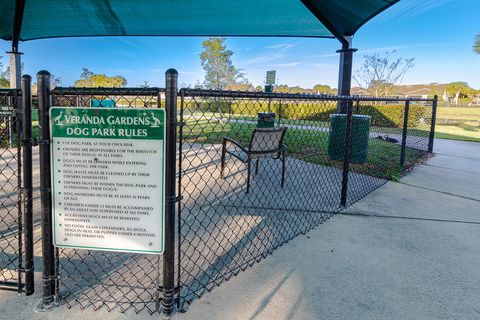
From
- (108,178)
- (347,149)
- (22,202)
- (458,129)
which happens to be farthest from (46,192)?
(458,129)

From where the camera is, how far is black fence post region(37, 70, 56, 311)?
6.12ft

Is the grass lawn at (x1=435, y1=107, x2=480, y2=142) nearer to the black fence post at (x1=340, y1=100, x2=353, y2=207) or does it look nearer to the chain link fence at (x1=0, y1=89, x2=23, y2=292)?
the black fence post at (x1=340, y1=100, x2=353, y2=207)

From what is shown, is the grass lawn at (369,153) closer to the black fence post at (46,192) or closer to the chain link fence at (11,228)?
the chain link fence at (11,228)

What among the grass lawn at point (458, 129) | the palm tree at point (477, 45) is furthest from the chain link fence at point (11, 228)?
the palm tree at point (477, 45)

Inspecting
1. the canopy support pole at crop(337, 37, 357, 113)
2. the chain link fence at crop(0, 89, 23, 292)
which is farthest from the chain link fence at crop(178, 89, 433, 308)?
the chain link fence at crop(0, 89, 23, 292)

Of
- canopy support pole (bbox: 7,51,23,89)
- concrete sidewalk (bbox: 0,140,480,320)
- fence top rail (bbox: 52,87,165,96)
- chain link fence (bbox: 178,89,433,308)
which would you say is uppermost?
canopy support pole (bbox: 7,51,23,89)

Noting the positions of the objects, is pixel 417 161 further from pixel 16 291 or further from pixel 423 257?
pixel 16 291

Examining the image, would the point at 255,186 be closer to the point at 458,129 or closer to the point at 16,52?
the point at 16,52

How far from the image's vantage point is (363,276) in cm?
251

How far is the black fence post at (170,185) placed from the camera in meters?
1.79

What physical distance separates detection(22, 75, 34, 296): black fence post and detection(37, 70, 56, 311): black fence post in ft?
0.36

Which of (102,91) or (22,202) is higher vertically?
(102,91)

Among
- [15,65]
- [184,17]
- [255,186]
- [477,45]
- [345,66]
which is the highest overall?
[477,45]

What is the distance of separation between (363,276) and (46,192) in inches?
82.7
